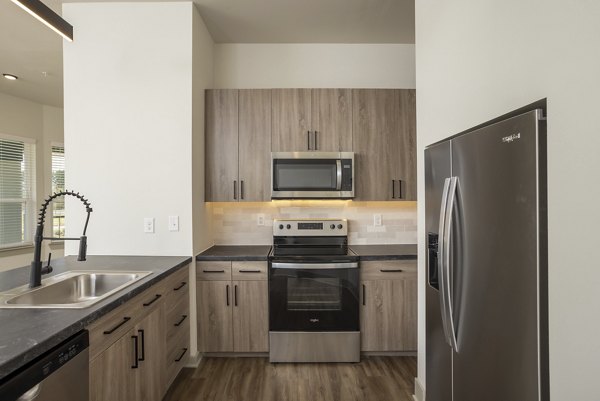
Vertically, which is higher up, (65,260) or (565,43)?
(565,43)

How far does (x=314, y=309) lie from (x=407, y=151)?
1.66m

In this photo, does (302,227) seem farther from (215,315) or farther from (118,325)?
(118,325)

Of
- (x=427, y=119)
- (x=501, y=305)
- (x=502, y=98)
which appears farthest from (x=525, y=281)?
(x=427, y=119)

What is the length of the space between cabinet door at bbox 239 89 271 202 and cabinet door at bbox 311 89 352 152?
0.44m

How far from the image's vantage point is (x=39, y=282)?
1658mm

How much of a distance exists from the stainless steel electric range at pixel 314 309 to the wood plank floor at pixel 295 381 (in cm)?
12

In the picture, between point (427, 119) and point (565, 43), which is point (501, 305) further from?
point (427, 119)

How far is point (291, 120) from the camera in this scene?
2.91m

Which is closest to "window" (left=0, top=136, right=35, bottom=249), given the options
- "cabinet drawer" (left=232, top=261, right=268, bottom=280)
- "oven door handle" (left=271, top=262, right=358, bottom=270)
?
"cabinet drawer" (left=232, top=261, right=268, bottom=280)

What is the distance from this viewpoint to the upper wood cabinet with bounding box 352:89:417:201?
2918mm

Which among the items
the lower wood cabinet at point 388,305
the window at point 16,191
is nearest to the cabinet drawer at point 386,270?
the lower wood cabinet at point 388,305

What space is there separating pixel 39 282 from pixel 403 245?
288 centimetres

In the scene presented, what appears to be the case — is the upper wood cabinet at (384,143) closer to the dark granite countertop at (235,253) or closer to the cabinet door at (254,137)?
the cabinet door at (254,137)

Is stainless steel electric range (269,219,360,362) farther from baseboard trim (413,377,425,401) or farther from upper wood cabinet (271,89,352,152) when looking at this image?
upper wood cabinet (271,89,352,152)
